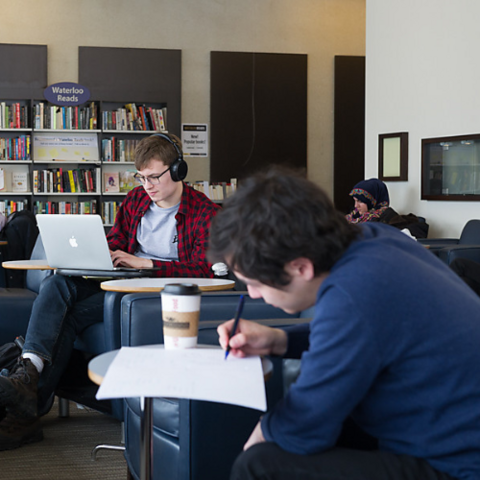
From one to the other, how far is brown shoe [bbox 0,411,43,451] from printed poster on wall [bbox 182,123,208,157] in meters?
5.30

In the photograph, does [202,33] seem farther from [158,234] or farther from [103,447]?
[103,447]

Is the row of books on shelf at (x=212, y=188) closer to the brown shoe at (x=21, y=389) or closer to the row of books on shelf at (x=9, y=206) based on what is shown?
the row of books on shelf at (x=9, y=206)

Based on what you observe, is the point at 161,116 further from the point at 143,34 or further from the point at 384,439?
the point at 384,439

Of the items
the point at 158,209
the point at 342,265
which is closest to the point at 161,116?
the point at 158,209

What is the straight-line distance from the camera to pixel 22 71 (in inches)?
292

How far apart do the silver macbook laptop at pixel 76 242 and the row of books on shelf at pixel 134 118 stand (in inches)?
189

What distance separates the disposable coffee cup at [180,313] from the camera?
147 cm

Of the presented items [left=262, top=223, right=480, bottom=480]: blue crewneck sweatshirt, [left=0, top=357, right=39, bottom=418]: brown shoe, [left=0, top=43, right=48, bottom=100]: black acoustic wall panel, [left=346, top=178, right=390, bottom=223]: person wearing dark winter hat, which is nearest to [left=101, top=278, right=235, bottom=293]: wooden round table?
[left=0, top=357, right=39, bottom=418]: brown shoe

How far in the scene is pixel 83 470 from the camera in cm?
258

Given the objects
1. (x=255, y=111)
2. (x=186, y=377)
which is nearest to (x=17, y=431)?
(x=186, y=377)

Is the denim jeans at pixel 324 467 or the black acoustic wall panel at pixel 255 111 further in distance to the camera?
the black acoustic wall panel at pixel 255 111

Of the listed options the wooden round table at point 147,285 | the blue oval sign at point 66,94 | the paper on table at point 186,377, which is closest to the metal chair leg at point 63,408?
the wooden round table at point 147,285

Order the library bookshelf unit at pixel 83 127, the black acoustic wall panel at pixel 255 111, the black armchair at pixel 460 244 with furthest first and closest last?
1. the black acoustic wall panel at pixel 255 111
2. the library bookshelf unit at pixel 83 127
3. the black armchair at pixel 460 244

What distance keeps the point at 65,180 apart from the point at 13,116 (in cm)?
88
